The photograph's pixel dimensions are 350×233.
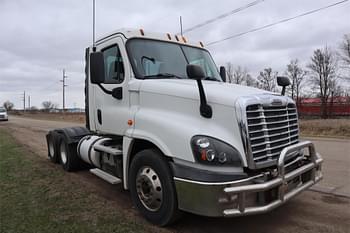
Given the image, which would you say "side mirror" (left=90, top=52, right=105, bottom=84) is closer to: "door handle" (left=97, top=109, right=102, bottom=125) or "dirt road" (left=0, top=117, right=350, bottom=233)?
"door handle" (left=97, top=109, right=102, bottom=125)

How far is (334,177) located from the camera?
6.70 metres

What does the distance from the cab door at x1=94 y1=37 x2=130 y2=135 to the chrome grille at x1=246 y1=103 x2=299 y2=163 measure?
2003 mm

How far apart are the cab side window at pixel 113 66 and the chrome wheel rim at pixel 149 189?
61.8 inches

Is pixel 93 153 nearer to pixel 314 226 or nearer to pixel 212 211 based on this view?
pixel 212 211

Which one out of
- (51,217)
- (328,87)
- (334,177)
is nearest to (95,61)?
(51,217)

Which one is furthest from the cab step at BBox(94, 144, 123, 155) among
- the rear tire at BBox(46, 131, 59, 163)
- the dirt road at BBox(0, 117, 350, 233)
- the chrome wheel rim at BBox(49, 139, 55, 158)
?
the chrome wheel rim at BBox(49, 139, 55, 158)

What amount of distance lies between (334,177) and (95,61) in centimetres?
526

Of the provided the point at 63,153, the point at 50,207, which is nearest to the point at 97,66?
the point at 50,207

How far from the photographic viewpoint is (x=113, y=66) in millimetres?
5348

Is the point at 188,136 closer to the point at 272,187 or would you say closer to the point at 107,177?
the point at 272,187

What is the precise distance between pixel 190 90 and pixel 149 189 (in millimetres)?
1412

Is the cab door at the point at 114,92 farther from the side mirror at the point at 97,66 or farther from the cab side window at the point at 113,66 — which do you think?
the side mirror at the point at 97,66

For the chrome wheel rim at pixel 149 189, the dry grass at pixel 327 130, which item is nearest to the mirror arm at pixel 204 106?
the chrome wheel rim at pixel 149 189

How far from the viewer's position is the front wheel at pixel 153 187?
400 centimetres
